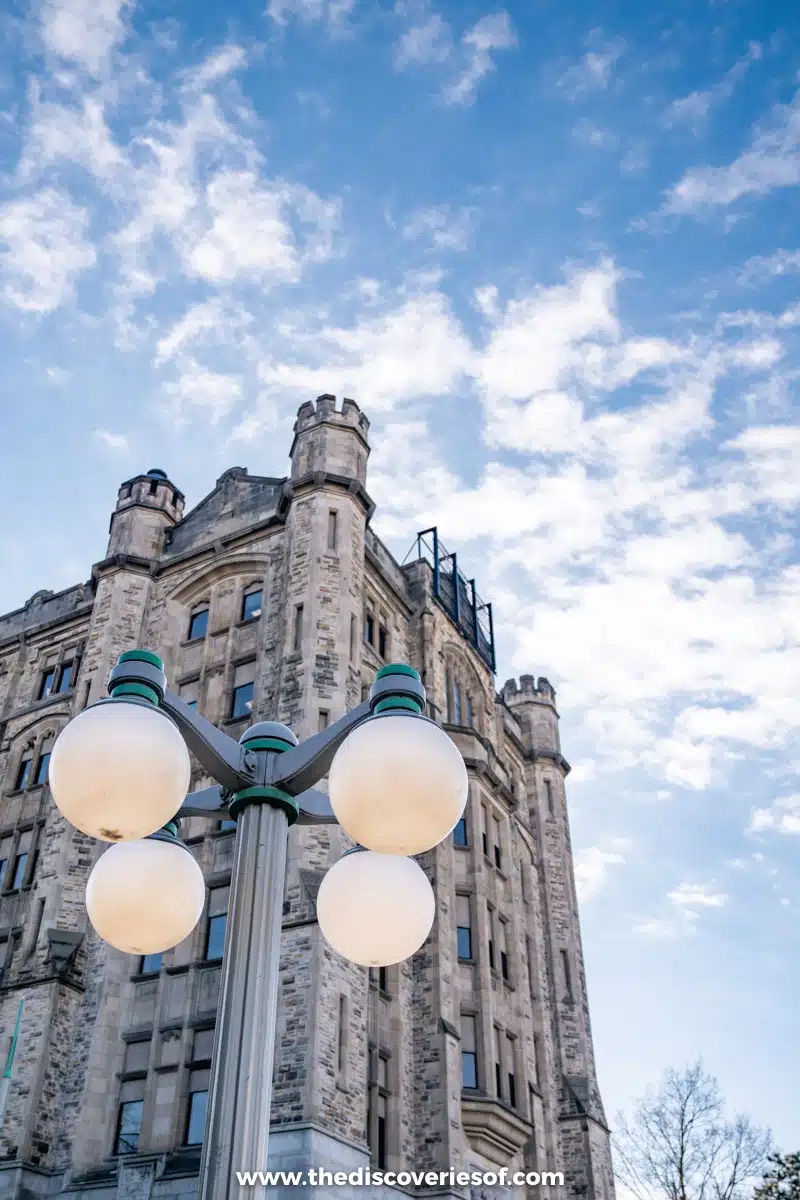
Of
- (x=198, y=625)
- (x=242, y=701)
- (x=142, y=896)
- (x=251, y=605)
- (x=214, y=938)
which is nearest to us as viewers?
(x=142, y=896)

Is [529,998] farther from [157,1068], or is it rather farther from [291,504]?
[291,504]

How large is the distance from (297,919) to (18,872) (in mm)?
10636

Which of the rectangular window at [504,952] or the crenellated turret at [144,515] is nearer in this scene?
the rectangular window at [504,952]

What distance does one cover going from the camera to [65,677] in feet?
99.5

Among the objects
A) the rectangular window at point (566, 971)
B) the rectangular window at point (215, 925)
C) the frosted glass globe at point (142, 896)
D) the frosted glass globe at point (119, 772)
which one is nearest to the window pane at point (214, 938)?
the rectangular window at point (215, 925)

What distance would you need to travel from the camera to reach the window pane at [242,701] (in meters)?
24.8

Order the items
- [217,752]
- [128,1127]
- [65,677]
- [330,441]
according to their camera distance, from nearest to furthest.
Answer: [217,752] < [128,1127] < [330,441] < [65,677]

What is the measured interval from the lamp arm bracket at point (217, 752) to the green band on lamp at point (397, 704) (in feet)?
2.27

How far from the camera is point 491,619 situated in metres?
37.3

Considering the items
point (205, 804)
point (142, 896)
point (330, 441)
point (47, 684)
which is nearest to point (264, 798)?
point (205, 804)

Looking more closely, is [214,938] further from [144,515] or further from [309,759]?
[309,759]

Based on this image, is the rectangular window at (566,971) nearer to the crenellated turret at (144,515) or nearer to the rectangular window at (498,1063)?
the rectangular window at (498,1063)

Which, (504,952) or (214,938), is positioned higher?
(504,952)

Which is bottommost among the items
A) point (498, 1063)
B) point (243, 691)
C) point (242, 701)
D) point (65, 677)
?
point (498, 1063)
